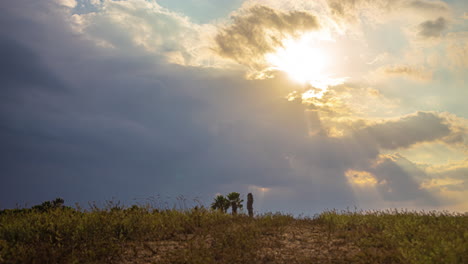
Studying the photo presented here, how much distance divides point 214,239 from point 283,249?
234cm

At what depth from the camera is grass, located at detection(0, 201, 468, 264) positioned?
9.55 metres

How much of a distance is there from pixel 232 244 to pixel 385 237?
16.9 ft

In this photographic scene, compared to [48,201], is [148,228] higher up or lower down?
lower down

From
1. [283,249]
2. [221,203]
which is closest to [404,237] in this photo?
[283,249]

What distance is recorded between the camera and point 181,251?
33.3ft

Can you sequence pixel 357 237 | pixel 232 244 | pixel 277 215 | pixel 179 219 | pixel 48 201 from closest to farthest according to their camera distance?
pixel 232 244 < pixel 357 237 < pixel 179 219 < pixel 277 215 < pixel 48 201

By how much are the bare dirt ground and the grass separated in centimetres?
3

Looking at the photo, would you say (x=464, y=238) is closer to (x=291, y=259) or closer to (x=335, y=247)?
(x=335, y=247)

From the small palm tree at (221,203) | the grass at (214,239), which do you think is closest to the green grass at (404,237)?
the grass at (214,239)

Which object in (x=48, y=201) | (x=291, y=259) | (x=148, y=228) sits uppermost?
(x=48, y=201)

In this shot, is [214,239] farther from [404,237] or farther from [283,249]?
[404,237]

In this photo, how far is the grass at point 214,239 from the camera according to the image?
9.55 meters

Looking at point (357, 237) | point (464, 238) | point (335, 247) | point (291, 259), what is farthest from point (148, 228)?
point (464, 238)

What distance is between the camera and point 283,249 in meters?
10.9
